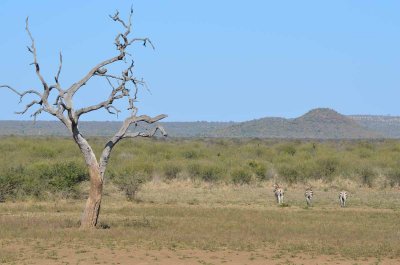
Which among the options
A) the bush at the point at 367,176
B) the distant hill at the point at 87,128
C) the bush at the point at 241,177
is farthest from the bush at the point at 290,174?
the distant hill at the point at 87,128

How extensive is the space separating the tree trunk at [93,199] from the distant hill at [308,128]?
12484 centimetres

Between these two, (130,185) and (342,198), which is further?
(130,185)

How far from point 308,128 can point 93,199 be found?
432 feet

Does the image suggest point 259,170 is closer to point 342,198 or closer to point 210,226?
point 342,198

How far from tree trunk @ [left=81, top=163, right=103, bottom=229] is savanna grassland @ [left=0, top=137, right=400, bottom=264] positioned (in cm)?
47

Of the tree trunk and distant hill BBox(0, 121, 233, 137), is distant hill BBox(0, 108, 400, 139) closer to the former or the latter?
distant hill BBox(0, 121, 233, 137)

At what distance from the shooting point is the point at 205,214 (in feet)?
91.9

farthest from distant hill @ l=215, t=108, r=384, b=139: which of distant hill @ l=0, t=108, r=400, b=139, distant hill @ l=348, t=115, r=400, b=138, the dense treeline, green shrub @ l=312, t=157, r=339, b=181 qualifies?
green shrub @ l=312, t=157, r=339, b=181

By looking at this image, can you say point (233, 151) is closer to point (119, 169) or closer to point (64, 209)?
point (119, 169)

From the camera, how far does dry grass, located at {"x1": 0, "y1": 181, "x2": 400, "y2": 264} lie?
65.1 ft

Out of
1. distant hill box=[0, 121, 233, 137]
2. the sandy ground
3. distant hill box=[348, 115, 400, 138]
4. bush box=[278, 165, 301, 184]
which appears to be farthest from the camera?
distant hill box=[348, 115, 400, 138]

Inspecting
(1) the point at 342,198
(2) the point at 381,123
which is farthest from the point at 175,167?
(2) the point at 381,123

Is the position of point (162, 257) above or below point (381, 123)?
below

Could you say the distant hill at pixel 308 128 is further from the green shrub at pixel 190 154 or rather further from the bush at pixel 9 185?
the bush at pixel 9 185
